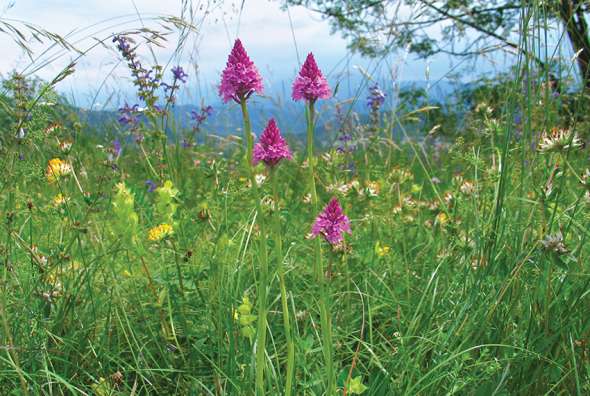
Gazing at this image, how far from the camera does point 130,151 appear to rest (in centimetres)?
620

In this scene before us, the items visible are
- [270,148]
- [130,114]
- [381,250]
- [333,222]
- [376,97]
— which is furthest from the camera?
[376,97]

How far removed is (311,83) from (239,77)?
12cm

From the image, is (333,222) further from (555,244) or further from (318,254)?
(555,244)

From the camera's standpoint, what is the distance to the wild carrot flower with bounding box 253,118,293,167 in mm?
973

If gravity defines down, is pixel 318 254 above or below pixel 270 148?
below

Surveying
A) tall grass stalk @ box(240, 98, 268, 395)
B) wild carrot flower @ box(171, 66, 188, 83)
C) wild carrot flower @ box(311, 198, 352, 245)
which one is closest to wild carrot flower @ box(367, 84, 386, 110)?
wild carrot flower @ box(171, 66, 188, 83)

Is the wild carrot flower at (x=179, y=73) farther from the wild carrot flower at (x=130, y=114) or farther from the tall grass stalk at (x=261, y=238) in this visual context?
the tall grass stalk at (x=261, y=238)

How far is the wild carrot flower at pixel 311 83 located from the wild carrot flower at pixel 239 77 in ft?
0.23

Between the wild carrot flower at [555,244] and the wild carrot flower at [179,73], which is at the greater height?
the wild carrot flower at [179,73]

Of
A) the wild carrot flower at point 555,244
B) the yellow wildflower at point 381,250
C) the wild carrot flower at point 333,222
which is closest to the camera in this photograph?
the wild carrot flower at point 333,222

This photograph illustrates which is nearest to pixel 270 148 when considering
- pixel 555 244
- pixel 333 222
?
pixel 333 222

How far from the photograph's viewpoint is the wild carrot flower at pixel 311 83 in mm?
1023

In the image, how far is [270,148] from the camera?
0.97m

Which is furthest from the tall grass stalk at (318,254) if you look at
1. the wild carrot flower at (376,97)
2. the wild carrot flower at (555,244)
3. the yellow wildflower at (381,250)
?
the wild carrot flower at (376,97)
